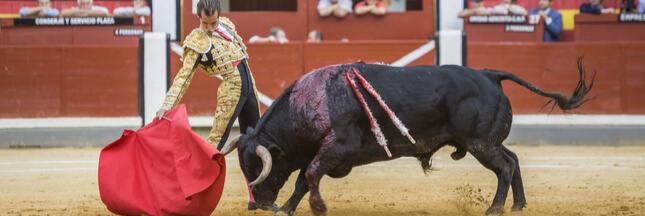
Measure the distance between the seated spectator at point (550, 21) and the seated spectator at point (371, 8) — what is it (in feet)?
5.42

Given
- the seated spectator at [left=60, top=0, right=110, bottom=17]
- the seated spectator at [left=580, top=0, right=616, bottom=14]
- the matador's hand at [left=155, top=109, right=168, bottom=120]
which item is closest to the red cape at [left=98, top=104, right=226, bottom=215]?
the matador's hand at [left=155, top=109, right=168, bottom=120]

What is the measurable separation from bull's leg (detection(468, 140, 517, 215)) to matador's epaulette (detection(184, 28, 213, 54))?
1.37m

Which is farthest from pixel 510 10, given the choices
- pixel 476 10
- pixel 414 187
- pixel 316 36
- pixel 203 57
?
pixel 203 57

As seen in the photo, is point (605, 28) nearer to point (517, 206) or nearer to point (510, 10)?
point (510, 10)

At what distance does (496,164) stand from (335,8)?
5.20 metres

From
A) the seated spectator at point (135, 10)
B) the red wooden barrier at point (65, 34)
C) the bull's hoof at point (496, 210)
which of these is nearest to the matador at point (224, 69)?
the bull's hoof at point (496, 210)

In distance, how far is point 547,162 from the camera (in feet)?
22.2

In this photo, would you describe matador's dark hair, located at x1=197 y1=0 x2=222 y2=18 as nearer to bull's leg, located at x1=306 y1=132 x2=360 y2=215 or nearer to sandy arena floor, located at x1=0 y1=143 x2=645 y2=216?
bull's leg, located at x1=306 y1=132 x2=360 y2=215

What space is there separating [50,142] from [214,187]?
15.5ft

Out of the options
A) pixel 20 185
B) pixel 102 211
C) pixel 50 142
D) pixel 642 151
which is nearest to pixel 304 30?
pixel 50 142

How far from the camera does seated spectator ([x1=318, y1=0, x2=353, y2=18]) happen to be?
9.05 m

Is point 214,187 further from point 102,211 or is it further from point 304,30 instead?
point 304,30

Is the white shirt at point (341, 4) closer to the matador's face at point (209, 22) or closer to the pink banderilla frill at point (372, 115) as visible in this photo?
the matador's face at point (209, 22)

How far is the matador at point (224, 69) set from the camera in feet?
13.6
